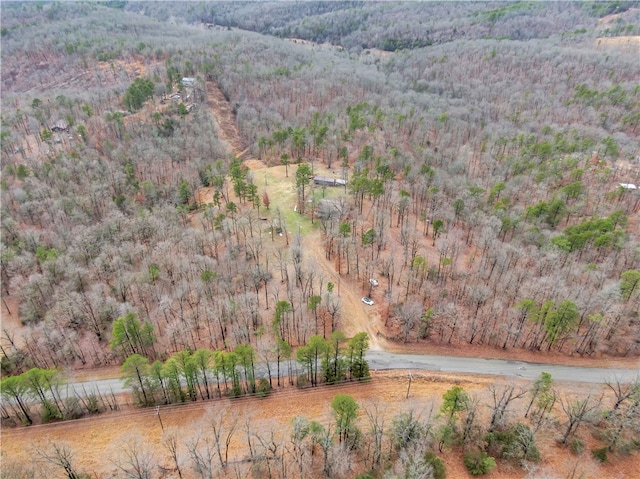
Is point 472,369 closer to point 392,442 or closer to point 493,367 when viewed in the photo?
point 493,367

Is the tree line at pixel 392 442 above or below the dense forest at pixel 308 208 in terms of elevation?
below

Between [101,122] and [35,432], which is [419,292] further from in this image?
[101,122]

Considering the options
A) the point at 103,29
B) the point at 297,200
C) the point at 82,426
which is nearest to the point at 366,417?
the point at 82,426

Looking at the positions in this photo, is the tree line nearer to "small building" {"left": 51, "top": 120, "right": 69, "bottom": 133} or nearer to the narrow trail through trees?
the narrow trail through trees

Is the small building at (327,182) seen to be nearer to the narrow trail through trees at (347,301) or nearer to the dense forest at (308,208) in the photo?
the dense forest at (308,208)

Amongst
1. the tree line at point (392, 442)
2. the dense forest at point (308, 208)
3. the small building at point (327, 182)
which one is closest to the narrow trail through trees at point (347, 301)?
the dense forest at point (308, 208)
